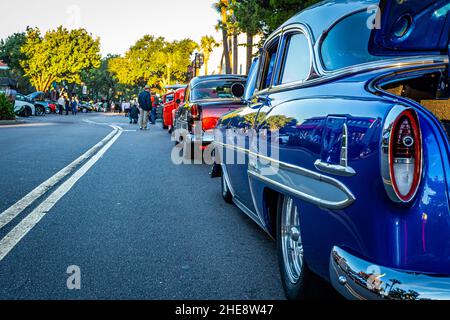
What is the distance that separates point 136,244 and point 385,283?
8.34 ft

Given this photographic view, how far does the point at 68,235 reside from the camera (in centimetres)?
427

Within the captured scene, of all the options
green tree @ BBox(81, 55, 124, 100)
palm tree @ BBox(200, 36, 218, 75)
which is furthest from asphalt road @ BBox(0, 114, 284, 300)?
green tree @ BBox(81, 55, 124, 100)

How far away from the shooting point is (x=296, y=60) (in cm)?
335

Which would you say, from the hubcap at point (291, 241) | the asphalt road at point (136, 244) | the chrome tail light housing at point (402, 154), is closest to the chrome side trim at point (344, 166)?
the chrome tail light housing at point (402, 154)

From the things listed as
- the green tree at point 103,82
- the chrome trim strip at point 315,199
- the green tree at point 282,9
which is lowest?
the chrome trim strip at point 315,199

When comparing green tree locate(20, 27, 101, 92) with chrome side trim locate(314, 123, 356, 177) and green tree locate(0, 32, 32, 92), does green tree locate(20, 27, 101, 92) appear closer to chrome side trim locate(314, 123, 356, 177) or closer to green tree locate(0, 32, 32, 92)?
green tree locate(0, 32, 32, 92)

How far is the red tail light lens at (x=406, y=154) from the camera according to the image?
6.29 ft

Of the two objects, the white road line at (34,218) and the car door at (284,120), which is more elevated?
the car door at (284,120)

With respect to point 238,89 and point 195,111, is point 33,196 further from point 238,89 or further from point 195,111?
point 195,111

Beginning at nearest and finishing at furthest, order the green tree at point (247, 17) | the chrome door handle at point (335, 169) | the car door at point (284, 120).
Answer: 1. the chrome door handle at point (335, 169)
2. the car door at point (284, 120)
3. the green tree at point (247, 17)

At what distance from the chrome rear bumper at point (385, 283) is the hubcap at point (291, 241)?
31.1 inches

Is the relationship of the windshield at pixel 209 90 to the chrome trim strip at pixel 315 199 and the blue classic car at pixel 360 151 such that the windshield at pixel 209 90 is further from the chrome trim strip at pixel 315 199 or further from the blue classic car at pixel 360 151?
the chrome trim strip at pixel 315 199
